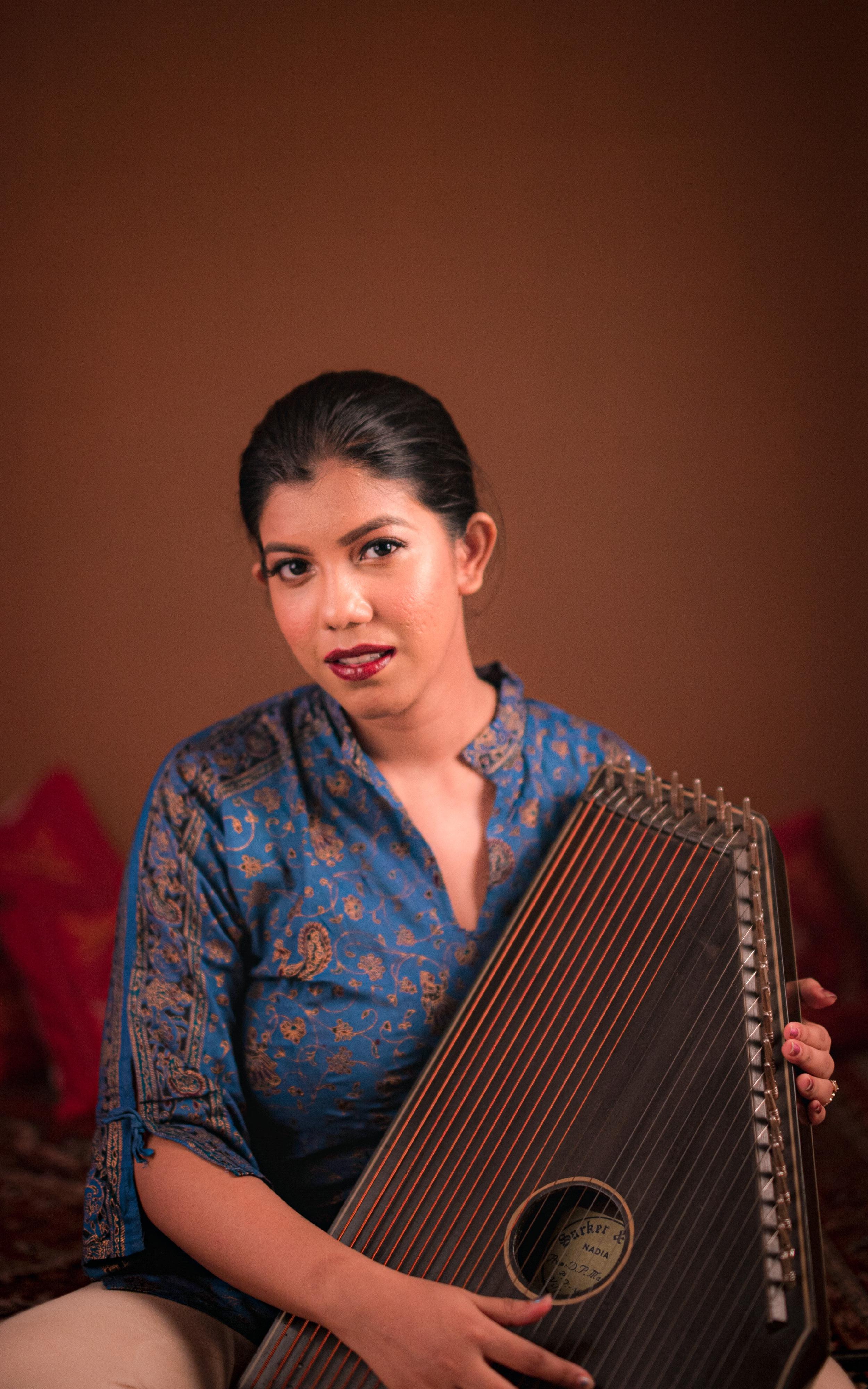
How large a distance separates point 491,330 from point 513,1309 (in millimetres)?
2059

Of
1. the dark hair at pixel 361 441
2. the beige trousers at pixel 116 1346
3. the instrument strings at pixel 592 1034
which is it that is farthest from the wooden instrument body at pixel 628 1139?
the dark hair at pixel 361 441

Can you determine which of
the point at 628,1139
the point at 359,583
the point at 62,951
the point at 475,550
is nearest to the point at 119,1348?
the point at 628,1139

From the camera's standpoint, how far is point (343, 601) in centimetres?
119

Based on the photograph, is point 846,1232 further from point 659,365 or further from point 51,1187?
point 659,365

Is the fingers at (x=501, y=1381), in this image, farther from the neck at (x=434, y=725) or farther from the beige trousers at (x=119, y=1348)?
the neck at (x=434, y=725)

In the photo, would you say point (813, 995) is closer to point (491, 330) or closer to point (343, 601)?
point (343, 601)

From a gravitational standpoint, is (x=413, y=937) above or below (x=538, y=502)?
below

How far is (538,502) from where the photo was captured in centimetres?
246

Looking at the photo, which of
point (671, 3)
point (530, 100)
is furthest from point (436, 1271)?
point (671, 3)

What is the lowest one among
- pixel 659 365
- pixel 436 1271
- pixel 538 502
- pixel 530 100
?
pixel 436 1271

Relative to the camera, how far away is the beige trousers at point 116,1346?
957mm

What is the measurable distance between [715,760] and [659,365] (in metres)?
0.96

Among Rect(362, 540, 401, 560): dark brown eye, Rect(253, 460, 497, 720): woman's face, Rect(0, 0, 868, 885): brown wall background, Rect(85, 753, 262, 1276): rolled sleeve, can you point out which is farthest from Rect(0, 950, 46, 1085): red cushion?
Rect(362, 540, 401, 560): dark brown eye

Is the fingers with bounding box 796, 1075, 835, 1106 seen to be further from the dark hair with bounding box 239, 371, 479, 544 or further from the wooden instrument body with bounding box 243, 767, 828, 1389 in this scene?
the dark hair with bounding box 239, 371, 479, 544
